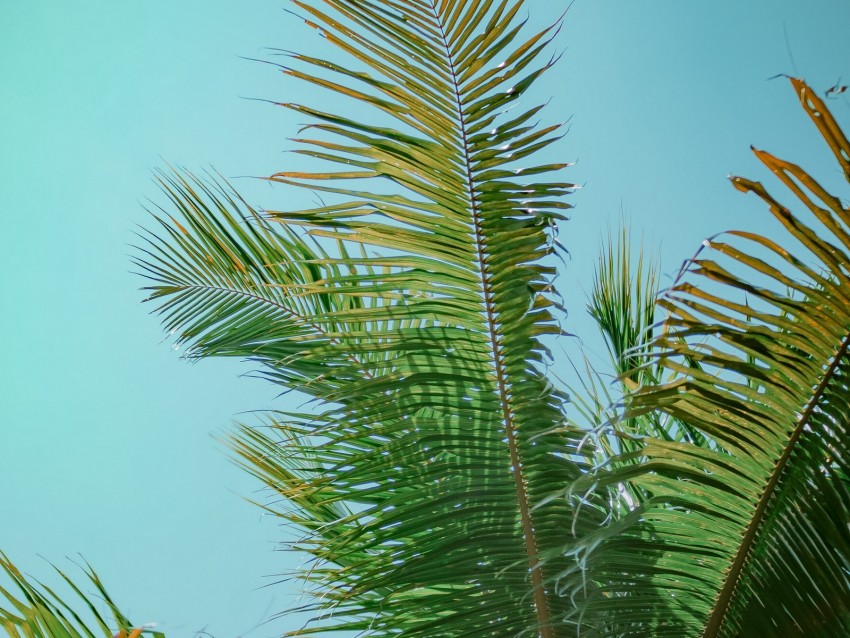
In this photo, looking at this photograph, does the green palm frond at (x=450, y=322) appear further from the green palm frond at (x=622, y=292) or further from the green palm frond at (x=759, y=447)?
the green palm frond at (x=622, y=292)

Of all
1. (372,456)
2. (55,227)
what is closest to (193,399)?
(55,227)

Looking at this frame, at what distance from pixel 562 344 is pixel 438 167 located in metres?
0.43

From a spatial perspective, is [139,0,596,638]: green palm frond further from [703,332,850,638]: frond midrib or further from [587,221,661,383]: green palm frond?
[587,221,661,383]: green palm frond

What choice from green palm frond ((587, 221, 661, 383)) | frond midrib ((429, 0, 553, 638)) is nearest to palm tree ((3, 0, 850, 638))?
frond midrib ((429, 0, 553, 638))

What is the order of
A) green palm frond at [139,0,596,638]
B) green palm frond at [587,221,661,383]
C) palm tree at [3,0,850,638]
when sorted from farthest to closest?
green palm frond at [587,221,661,383] → green palm frond at [139,0,596,638] → palm tree at [3,0,850,638]

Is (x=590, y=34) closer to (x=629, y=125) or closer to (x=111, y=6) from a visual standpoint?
(x=629, y=125)

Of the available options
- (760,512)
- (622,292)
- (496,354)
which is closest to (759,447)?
(760,512)

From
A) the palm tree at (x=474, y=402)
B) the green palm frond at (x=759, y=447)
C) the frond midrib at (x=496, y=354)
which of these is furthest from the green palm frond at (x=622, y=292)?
the green palm frond at (x=759, y=447)

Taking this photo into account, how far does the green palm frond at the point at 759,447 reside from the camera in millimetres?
1106

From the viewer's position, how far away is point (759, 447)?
1.23 meters

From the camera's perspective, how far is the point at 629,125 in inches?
332

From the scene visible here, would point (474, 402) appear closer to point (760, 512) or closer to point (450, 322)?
point (450, 322)

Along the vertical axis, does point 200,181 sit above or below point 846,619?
above

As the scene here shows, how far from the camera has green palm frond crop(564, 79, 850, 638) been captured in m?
1.11
